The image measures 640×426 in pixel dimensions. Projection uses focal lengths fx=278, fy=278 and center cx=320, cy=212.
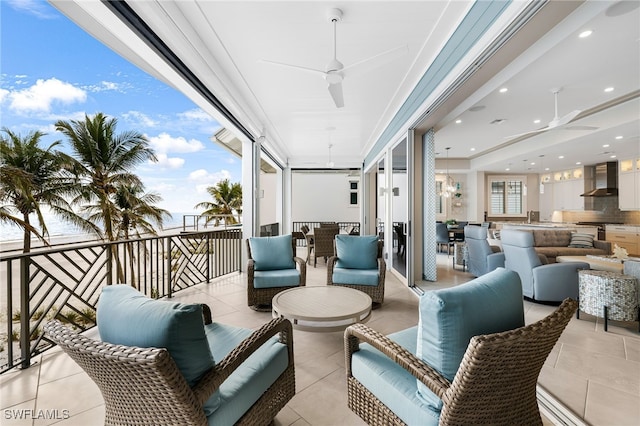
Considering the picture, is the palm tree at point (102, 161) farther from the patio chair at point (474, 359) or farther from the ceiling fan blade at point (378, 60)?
the patio chair at point (474, 359)

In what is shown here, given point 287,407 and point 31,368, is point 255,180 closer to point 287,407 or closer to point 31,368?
point 31,368

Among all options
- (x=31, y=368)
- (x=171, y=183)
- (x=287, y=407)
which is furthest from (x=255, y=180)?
(x=171, y=183)

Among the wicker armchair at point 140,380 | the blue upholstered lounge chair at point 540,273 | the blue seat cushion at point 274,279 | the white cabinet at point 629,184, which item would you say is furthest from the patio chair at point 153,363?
the white cabinet at point 629,184

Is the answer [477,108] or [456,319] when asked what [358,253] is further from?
[477,108]

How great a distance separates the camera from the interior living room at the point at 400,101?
1921 millimetres

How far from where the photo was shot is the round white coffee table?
7.05 feet

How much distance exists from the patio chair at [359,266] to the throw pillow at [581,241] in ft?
13.9

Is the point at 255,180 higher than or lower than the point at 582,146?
lower

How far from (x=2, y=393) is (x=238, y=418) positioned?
1.79 meters

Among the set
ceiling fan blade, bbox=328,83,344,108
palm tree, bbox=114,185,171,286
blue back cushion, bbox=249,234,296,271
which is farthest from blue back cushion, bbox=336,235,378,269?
palm tree, bbox=114,185,171,286

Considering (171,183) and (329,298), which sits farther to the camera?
(171,183)

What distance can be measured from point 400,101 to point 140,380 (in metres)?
4.61

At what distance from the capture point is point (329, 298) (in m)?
2.54

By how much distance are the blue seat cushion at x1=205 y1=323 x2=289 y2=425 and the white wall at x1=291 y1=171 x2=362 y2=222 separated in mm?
10303
